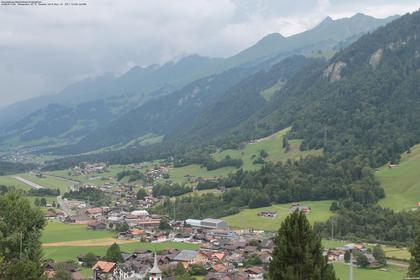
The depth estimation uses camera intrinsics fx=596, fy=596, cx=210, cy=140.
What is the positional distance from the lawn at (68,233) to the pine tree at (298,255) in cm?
8495

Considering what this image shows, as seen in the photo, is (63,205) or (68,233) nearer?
(68,233)

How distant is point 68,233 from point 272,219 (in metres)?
45.0

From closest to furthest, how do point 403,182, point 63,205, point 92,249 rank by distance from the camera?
point 92,249 < point 403,182 < point 63,205

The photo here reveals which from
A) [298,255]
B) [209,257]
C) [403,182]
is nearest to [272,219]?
[403,182]

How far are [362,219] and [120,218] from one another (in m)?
62.2

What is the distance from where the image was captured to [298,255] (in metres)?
38.7

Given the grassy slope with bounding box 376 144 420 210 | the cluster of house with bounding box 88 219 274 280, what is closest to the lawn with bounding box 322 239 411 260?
the cluster of house with bounding box 88 219 274 280

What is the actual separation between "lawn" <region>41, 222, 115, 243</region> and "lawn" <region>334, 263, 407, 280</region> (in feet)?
179

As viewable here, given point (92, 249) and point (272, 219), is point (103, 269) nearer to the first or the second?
point (92, 249)

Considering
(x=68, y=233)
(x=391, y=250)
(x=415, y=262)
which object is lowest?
(x=391, y=250)

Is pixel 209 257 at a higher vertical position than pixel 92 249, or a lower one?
lower

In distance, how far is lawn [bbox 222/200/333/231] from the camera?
5089 inches

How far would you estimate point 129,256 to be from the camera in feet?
321

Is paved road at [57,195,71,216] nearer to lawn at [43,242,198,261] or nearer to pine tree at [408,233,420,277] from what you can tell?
lawn at [43,242,198,261]
